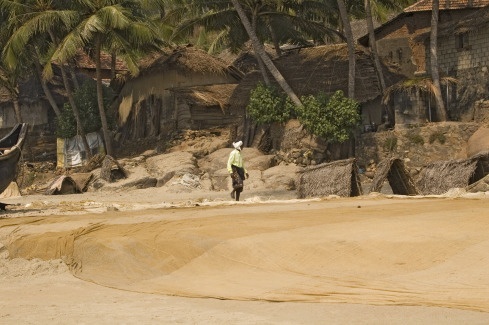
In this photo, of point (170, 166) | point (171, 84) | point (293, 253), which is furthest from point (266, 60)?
point (293, 253)

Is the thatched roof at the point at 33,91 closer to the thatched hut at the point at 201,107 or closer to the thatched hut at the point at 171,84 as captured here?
the thatched hut at the point at 171,84

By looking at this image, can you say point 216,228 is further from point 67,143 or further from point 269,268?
point 67,143

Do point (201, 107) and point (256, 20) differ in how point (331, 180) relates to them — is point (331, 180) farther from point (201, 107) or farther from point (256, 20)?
point (201, 107)

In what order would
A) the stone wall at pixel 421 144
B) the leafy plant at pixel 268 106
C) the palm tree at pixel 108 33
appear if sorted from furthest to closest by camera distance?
the palm tree at pixel 108 33, the leafy plant at pixel 268 106, the stone wall at pixel 421 144

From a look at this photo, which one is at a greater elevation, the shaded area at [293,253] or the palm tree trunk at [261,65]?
the palm tree trunk at [261,65]

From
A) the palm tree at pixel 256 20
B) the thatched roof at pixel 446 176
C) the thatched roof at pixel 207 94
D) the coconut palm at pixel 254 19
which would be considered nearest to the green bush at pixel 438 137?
the palm tree at pixel 256 20

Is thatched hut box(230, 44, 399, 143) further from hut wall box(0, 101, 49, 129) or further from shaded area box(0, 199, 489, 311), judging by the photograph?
shaded area box(0, 199, 489, 311)

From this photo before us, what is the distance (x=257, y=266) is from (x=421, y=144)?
15.1 metres

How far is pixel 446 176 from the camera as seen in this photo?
16.4 m

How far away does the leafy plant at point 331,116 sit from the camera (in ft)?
82.6

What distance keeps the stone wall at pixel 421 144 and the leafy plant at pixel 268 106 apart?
298cm

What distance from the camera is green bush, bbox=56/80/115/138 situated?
110ft

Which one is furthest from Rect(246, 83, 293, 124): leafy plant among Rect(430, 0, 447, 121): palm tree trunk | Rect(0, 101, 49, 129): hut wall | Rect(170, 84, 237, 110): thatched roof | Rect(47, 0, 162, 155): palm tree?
Rect(0, 101, 49, 129): hut wall

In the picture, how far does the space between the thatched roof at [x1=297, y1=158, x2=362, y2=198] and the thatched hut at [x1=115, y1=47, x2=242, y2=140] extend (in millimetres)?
13508
